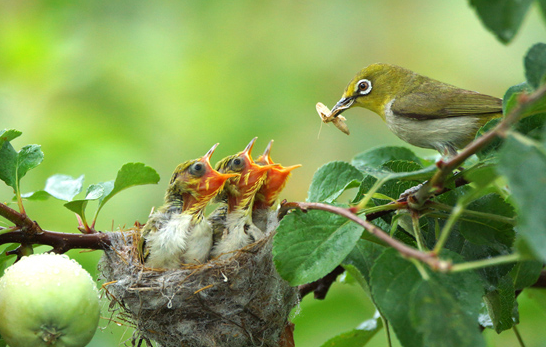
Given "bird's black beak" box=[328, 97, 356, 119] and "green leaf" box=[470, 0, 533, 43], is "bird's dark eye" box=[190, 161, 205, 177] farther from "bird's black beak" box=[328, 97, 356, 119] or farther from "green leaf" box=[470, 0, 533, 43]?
"green leaf" box=[470, 0, 533, 43]

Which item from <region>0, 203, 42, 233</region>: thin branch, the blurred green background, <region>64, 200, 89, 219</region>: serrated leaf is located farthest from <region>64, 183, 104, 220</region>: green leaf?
the blurred green background

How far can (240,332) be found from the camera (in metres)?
2.00

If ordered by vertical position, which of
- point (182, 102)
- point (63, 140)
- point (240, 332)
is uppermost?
point (182, 102)

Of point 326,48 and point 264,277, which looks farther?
point 326,48

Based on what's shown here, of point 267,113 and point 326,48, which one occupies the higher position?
point 326,48

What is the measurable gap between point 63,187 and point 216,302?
71 centimetres

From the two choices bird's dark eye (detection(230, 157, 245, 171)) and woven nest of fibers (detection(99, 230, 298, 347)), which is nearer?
woven nest of fibers (detection(99, 230, 298, 347))

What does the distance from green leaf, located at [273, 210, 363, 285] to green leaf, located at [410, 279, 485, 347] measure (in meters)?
0.32

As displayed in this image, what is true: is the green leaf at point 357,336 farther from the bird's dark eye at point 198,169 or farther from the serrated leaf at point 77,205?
the bird's dark eye at point 198,169

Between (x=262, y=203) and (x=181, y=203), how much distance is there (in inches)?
16.8

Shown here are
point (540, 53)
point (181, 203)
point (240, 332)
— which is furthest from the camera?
point (181, 203)

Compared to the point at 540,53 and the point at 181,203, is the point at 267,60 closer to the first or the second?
the point at 181,203

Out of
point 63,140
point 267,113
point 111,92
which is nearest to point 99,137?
point 63,140

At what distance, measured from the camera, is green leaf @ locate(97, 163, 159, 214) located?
1906mm
